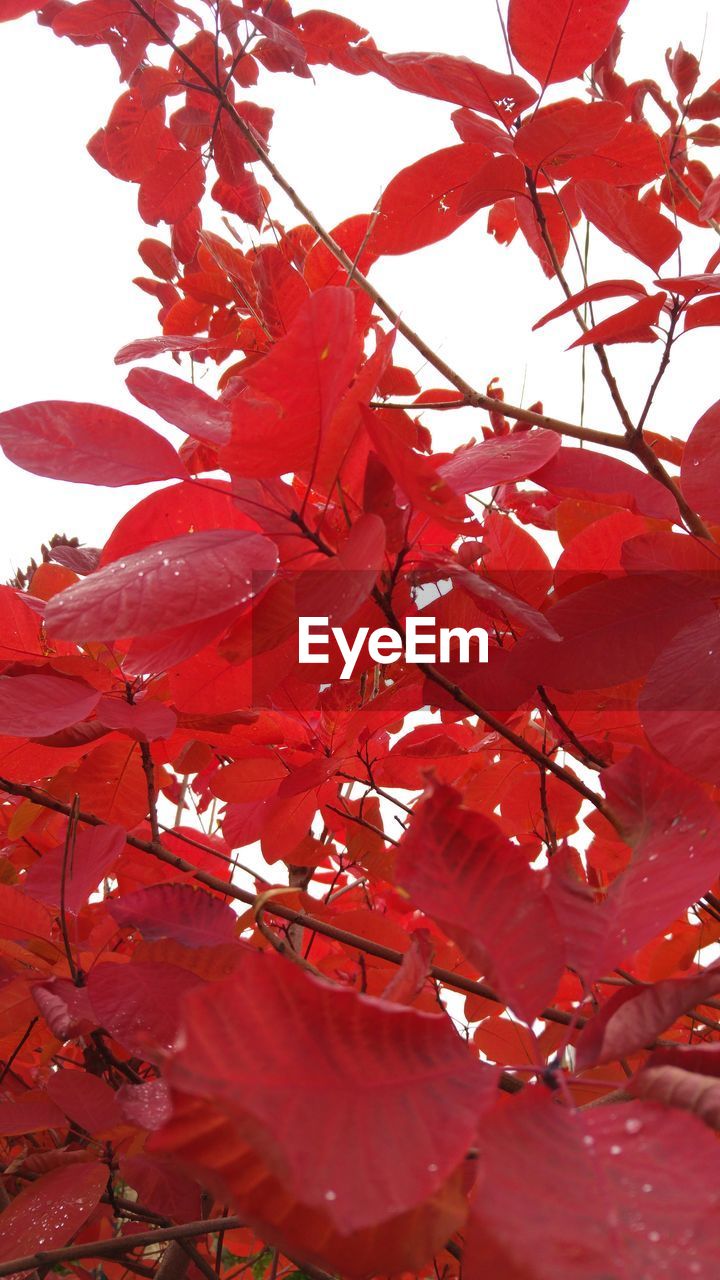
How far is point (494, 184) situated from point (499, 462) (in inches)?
7.9

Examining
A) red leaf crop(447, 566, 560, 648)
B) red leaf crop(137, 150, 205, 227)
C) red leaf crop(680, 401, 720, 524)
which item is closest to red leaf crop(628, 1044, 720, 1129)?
red leaf crop(447, 566, 560, 648)

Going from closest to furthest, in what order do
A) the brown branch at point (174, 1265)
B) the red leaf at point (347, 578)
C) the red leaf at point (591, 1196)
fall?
1. the red leaf at point (591, 1196)
2. the red leaf at point (347, 578)
3. the brown branch at point (174, 1265)

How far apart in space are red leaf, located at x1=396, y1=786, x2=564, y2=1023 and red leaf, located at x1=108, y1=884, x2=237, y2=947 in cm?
21

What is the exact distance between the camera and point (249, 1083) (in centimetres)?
19

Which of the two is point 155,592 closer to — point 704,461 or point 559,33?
point 704,461

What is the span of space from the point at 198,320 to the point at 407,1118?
0.97m

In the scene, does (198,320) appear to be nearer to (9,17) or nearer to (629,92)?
(9,17)

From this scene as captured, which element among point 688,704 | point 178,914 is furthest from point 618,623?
point 178,914

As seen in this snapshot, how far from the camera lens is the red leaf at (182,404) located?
0.49 metres

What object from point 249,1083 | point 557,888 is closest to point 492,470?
point 557,888

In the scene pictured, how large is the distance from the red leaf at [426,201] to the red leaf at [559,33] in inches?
2.3

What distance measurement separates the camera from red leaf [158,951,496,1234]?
0.19 m

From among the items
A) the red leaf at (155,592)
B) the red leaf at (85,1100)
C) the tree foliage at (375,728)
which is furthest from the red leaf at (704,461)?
the red leaf at (85,1100)

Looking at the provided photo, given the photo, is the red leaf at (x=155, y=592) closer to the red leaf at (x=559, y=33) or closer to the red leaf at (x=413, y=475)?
the red leaf at (x=413, y=475)
